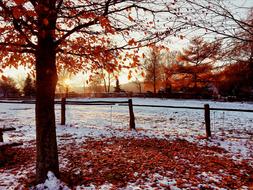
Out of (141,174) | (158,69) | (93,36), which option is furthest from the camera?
(158,69)

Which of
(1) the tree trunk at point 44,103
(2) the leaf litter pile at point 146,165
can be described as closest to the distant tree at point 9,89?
(2) the leaf litter pile at point 146,165

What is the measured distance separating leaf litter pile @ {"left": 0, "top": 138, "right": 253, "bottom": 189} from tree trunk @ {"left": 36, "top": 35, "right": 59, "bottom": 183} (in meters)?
0.62

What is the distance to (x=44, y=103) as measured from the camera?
547cm

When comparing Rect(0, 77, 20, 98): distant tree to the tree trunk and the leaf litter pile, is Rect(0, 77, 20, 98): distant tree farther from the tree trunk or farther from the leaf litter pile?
the tree trunk

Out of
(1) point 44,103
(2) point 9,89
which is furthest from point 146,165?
(2) point 9,89

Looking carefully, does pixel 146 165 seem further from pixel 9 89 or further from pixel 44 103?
pixel 9 89

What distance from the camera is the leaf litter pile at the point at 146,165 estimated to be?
5.68 m

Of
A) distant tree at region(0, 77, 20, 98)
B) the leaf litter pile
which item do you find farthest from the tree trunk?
distant tree at region(0, 77, 20, 98)

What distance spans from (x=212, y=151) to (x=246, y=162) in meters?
1.33

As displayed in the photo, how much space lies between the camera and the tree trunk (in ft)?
17.9

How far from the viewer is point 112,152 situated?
26.8ft

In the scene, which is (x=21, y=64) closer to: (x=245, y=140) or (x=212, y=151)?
(x=212, y=151)

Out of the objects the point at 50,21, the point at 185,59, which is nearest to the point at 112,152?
the point at 50,21

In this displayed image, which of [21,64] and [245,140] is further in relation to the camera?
Answer: [245,140]
